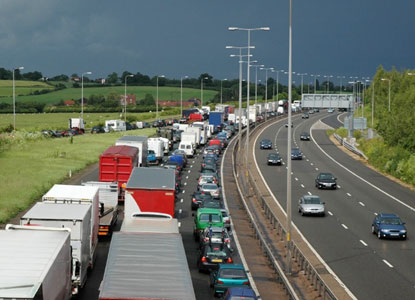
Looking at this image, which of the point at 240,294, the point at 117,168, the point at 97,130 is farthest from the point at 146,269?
the point at 97,130

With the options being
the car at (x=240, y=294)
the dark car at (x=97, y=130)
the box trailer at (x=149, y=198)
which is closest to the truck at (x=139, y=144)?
the box trailer at (x=149, y=198)

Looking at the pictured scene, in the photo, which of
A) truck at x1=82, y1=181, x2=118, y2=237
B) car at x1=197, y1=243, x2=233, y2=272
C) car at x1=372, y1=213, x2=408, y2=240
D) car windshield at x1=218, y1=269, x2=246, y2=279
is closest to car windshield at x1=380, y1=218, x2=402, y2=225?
car at x1=372, y1=213, x2=408, y2=240

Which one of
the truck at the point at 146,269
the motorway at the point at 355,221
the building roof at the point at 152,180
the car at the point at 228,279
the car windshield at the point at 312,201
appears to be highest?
the building roof at the point at 152,180

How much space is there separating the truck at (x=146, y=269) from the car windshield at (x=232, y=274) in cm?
405

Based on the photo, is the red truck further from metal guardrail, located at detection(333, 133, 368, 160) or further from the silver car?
metal guardrail, located at detection(333, 133, 368, 160)

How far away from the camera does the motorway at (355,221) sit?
33281mm

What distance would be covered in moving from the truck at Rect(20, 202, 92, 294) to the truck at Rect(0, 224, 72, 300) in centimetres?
317

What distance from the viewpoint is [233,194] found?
5969cm

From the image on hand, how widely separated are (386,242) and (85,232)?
1910 cm

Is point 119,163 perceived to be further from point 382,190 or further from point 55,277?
point 55,277

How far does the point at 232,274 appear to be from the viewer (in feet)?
94.0

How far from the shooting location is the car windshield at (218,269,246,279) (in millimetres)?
28578

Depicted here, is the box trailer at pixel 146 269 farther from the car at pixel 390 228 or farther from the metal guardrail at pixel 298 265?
the car at pixel 390 228

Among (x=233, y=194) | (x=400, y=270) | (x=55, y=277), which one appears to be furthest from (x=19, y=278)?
(x=233, y=194)
